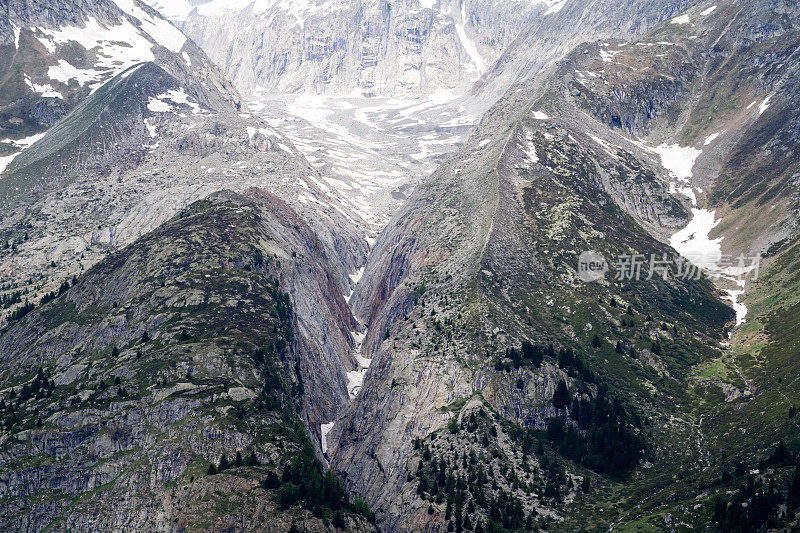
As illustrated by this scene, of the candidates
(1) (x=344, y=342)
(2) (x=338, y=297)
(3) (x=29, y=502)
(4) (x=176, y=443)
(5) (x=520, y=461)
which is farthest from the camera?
(2) (x=338, y=297)

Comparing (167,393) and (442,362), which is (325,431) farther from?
(167,393)

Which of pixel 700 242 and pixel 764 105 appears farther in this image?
pixel 764 105

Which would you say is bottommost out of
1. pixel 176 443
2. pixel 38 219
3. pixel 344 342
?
pixel 38 219

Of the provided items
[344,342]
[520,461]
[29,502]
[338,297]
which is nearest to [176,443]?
[29,502]

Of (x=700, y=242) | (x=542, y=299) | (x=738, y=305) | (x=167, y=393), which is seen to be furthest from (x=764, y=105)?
(x=167, y=393)

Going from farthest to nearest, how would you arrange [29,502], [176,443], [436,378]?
[436,378] → [176,443] → [29,502]

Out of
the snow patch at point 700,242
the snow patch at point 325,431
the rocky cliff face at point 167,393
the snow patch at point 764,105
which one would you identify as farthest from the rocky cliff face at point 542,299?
the rocky cliff face at point 167,393

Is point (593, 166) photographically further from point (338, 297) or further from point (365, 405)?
point (365, 405)

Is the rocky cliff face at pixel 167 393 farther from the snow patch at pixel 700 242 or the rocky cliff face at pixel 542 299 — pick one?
the snow patch at pixel 700 242

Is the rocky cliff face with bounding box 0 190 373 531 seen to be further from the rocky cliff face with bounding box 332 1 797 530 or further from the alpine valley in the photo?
the rocky cliff face with bounding box 332 1 797 530
